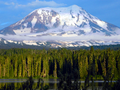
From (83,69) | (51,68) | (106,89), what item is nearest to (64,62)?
(51,68)

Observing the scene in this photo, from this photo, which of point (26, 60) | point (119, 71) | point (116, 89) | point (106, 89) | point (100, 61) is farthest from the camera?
point (26, 60)

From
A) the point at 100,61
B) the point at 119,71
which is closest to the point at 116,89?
the point at 119,71

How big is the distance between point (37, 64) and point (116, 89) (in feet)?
299

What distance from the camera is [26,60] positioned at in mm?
145625

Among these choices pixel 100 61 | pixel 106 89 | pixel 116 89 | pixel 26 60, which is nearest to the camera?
pixel 116 89

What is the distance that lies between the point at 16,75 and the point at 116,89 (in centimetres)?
9268

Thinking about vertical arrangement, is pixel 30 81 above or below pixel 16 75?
above

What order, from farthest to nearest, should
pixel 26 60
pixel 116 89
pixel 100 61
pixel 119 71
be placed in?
pixel 26 60 < pixel 100 61 < pixel 119 71 < pixel 116 89

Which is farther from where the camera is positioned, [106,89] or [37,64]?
[37,64]

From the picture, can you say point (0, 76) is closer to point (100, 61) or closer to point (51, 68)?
point (51, 68)

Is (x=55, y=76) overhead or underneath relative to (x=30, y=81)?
underneath

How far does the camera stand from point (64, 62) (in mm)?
144125

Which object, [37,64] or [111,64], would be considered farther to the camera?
[37,64]

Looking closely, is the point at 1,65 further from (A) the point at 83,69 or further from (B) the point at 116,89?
(B) the point at 116,89
